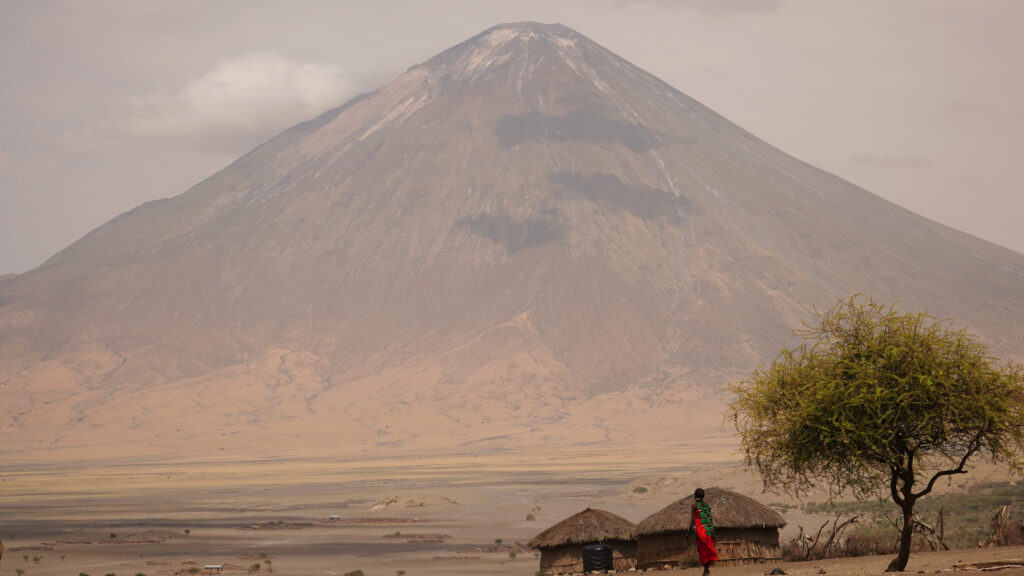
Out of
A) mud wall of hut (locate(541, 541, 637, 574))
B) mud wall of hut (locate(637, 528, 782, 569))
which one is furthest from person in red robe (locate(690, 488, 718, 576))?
mud wall of hut (locate(541, 541, 637, 574))

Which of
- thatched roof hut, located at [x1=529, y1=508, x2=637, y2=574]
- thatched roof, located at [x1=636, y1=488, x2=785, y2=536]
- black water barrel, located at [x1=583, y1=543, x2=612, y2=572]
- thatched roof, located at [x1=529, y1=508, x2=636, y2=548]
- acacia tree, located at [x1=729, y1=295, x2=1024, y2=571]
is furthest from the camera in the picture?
thatched roof, located at [x1=529, y1=508, x2=636, y2=548]

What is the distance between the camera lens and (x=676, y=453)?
123688 mm

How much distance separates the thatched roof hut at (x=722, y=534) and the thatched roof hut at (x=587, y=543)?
61 centimetres

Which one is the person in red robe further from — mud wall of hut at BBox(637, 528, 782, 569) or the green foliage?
mud wall of hut at BBox(637, 528, 782, 569)

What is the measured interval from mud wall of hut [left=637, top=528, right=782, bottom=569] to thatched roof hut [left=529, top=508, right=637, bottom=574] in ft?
2.04

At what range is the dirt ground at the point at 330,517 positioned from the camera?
42.4 meters

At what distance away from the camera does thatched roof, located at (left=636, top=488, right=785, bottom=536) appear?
30422 millimetres

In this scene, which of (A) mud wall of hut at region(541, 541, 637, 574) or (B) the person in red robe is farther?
(A) mud wall of hut at region(541, 541, 637, 574)

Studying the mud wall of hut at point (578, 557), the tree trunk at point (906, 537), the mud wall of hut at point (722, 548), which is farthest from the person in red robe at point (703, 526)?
the mud wall of hut at point (578, 557)

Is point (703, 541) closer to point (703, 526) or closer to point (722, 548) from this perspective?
point (703, 526)

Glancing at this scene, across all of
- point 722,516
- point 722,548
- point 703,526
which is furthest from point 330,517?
point 703,526

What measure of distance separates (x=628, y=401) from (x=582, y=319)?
25.4 metres

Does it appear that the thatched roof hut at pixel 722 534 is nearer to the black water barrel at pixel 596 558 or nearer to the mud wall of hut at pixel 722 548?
the mud wall of hut at pixel 722 548

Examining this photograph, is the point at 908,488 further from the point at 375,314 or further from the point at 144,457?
the point at 375,314
